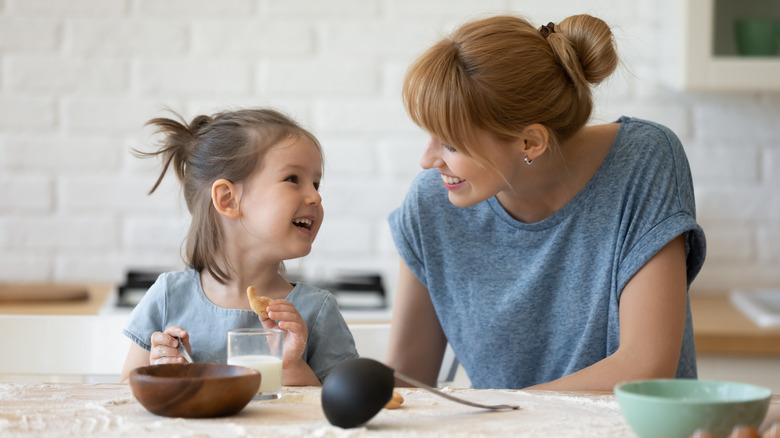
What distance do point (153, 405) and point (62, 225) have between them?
172cm

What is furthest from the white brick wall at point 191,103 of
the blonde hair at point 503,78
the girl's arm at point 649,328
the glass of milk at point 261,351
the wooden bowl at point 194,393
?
the wooden bowl at point 194,393

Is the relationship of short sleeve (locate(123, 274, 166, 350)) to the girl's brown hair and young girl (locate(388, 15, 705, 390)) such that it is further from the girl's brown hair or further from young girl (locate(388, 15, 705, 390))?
young girl (locate(388, 15, 705, 390))

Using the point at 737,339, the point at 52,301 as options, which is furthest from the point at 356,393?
the point at 52,301

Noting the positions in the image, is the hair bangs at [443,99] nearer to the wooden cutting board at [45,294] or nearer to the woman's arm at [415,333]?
the woman's arm at [415,333]

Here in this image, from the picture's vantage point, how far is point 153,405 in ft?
2.96

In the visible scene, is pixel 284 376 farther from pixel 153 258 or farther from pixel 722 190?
pixel 722 190

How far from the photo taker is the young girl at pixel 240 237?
1.39m

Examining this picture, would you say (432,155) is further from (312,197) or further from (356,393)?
(356,393)

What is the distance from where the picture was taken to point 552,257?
57.6 inches

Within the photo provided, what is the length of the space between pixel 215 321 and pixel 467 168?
0.46 m

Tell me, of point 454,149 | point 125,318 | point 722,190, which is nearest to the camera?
point 454,149

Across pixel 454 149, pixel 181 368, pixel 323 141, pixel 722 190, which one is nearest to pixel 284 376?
pixel 181 368

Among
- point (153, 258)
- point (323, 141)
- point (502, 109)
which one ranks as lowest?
point (153, 258)

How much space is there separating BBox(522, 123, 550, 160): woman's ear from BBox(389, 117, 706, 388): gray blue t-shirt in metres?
0.13
